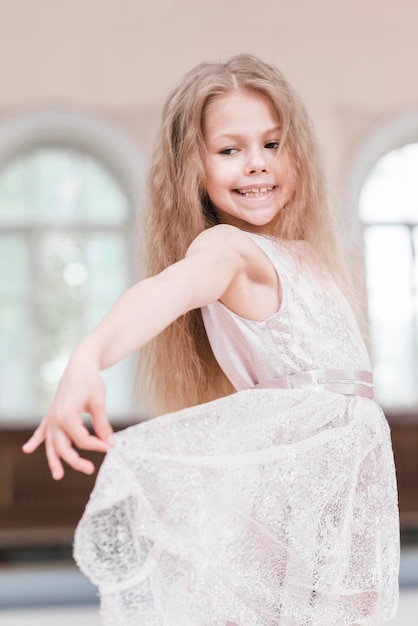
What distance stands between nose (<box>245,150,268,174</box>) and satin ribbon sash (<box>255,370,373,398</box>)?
1.06 ft

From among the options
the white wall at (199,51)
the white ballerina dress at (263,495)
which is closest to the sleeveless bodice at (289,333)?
the white ballerina dress at (263,495)

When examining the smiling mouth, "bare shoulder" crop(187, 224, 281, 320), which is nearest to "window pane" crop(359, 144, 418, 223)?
the smiling mouth

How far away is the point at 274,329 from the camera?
1.45 meters

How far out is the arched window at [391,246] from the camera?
27.5 feet

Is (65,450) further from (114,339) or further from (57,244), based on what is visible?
(57,244)

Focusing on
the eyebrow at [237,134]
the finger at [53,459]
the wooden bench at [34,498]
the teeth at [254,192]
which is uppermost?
the eyebrow at [237,134]

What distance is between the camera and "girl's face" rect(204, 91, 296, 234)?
1523 millimetres

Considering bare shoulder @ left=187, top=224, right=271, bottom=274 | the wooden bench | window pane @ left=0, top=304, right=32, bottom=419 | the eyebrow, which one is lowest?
the wooden bench

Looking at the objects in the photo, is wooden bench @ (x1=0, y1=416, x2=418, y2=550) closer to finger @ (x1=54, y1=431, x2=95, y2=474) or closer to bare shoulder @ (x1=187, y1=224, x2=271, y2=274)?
bare shoulder @ (x1=187, y1=224, x2=271, y2=274)

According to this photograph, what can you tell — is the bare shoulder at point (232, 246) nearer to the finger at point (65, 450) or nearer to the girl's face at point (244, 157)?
the girl's face at point (244, 157)

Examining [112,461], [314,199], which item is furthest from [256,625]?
[314,199]

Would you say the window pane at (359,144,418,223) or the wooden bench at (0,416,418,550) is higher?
the window pane at (359,144,418,223)

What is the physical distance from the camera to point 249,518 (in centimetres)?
129

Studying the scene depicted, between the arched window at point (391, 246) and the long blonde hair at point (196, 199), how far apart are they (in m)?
6.77
